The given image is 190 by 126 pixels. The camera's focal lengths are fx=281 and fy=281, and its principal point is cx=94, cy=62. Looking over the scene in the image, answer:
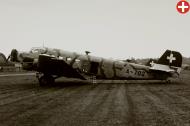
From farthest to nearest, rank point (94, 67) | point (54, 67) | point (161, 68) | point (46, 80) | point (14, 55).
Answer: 1. point (161, 68)
2. point (94, 67)
3. point (46, 80)
4. point (14, 55)
5. point (54, 67)

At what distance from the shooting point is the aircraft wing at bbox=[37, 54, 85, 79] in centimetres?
1950

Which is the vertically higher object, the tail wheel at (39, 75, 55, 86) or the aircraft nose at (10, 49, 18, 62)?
the aircraft nose at (10, 49, 18, 62)

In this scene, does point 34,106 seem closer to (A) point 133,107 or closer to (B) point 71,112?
(B) point 71,112

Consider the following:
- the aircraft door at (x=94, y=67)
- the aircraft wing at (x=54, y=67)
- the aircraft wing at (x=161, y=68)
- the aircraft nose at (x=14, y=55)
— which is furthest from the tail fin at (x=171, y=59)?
the aircraft nose at (x=14, y=55)

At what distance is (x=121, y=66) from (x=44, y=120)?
15625 millimetres

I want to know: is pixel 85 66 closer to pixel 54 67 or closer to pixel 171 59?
pixel 54 67

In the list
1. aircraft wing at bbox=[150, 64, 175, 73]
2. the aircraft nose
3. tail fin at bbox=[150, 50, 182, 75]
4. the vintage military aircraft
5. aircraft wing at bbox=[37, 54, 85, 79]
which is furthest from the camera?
tail fin at bbox=[150, 50, 182, 75]

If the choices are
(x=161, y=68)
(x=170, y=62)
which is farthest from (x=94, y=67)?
(x=170, y=62)

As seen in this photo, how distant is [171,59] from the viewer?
79.4ft

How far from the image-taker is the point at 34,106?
11203 millimetres

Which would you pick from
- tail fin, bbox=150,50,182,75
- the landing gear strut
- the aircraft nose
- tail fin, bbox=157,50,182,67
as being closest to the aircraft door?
the landing gear strut

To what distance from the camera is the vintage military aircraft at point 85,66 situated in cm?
2069

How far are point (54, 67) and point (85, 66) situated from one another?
3084mm

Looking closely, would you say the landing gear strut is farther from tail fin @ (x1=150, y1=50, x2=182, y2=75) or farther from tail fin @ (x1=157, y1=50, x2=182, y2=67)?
tail fin @ (x1=157, y1=50, x2=182, y2=67)
